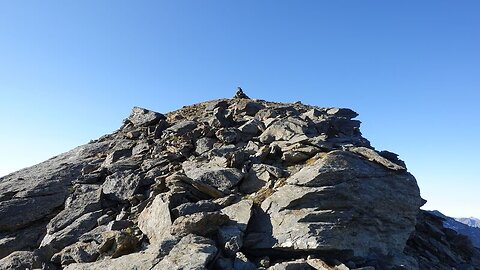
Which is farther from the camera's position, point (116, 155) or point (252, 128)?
point (116, 155)

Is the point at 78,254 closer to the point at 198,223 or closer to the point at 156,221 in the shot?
the point at 156,221

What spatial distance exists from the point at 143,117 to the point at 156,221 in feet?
72.2

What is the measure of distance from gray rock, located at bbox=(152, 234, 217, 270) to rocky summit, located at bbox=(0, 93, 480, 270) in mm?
52

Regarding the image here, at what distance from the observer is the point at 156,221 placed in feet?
63.6

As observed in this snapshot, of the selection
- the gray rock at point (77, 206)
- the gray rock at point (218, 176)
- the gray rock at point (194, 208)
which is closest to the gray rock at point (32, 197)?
the gray rock at point (77, 206)

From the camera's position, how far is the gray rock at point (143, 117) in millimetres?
38219

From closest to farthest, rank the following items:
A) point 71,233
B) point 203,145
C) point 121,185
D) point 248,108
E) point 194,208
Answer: point 194,208 < point 71,233 < point 121,185 < point 203,145 < point 248,108

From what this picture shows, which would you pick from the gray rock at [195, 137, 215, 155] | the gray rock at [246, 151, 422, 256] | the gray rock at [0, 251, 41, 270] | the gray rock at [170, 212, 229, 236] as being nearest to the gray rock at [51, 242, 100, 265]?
the gray rock at [0, 251, 41, 270]

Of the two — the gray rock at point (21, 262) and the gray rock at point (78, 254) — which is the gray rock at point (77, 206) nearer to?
the gray rock at point (21, 262)

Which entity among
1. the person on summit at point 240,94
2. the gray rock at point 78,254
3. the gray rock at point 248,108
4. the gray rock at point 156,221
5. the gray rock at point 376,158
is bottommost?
the gray rock at point 78,254

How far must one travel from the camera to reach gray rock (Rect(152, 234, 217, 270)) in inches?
588

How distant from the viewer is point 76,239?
862 inches

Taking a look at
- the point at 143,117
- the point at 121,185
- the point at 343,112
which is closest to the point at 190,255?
the point at 121,185

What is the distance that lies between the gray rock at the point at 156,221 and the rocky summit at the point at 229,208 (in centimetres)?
8
